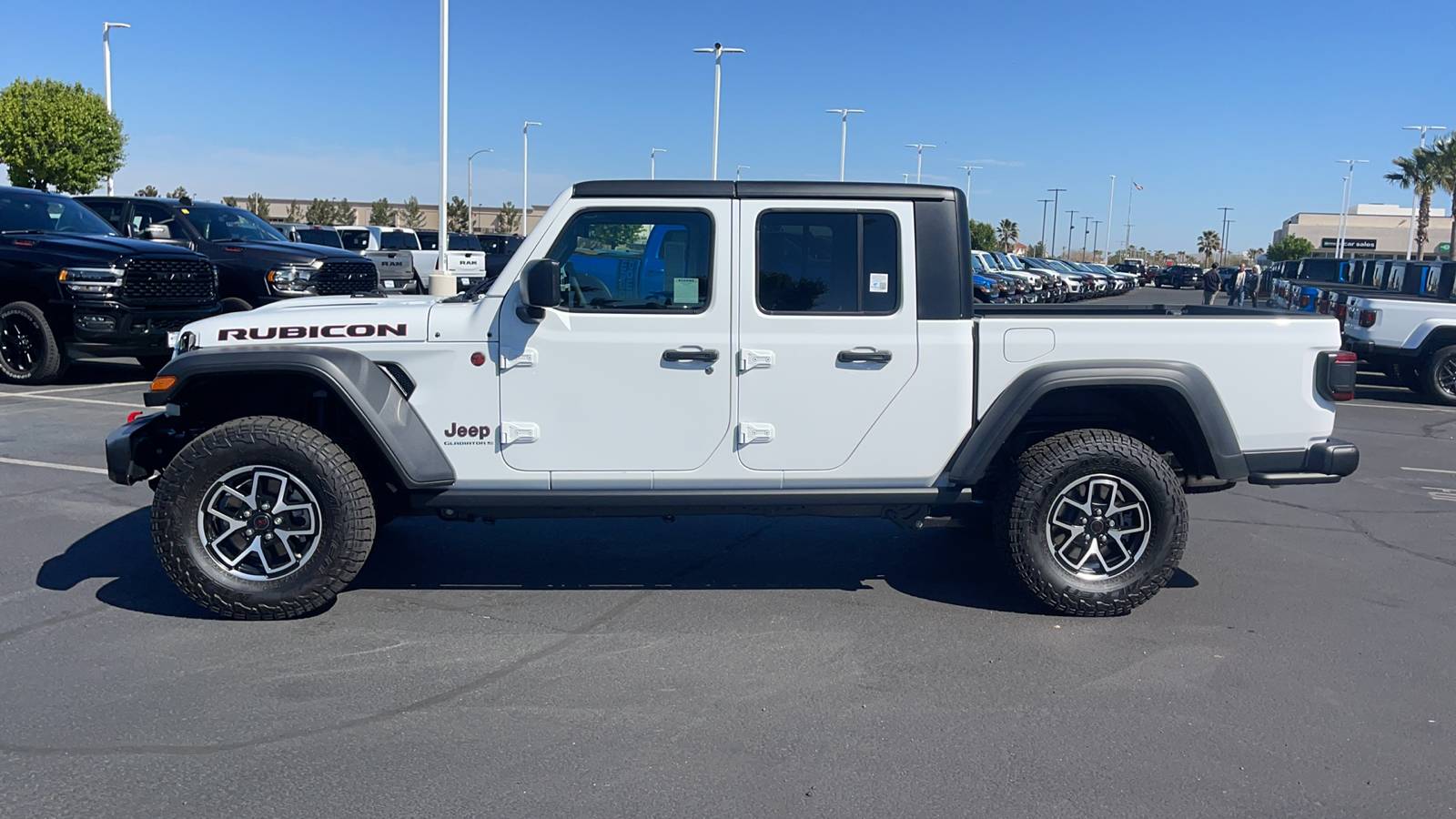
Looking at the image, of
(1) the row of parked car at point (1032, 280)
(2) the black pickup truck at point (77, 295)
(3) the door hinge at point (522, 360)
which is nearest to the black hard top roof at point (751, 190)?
(3) the door hinge at point (522, 360)

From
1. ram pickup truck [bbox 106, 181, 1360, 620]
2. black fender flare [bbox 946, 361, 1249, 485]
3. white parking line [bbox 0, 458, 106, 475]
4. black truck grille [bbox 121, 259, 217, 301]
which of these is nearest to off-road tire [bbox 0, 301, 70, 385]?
black truck grille [bbox 121, 259, 217, 301]

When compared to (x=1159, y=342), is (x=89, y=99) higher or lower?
higher

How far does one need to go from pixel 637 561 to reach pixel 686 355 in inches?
61.3

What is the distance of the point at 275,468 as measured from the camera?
4.95 m

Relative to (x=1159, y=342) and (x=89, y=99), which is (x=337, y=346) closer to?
(x=1159, y=342)

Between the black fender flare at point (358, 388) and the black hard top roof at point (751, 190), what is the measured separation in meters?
1.20

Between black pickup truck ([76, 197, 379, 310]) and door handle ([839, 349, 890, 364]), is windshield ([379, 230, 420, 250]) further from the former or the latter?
door handle ([839, 349, 890, 364])

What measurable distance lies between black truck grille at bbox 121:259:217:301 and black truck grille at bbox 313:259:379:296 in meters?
1.68

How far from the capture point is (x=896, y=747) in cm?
391

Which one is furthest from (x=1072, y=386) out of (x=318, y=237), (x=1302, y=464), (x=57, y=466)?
(x=318, y=237)

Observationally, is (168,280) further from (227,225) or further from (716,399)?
(716,399)

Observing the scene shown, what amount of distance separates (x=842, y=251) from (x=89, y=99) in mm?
39311

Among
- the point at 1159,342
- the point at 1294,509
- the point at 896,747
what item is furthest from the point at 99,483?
the point at 1294,509

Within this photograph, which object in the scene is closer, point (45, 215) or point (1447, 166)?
point (45, 215)
